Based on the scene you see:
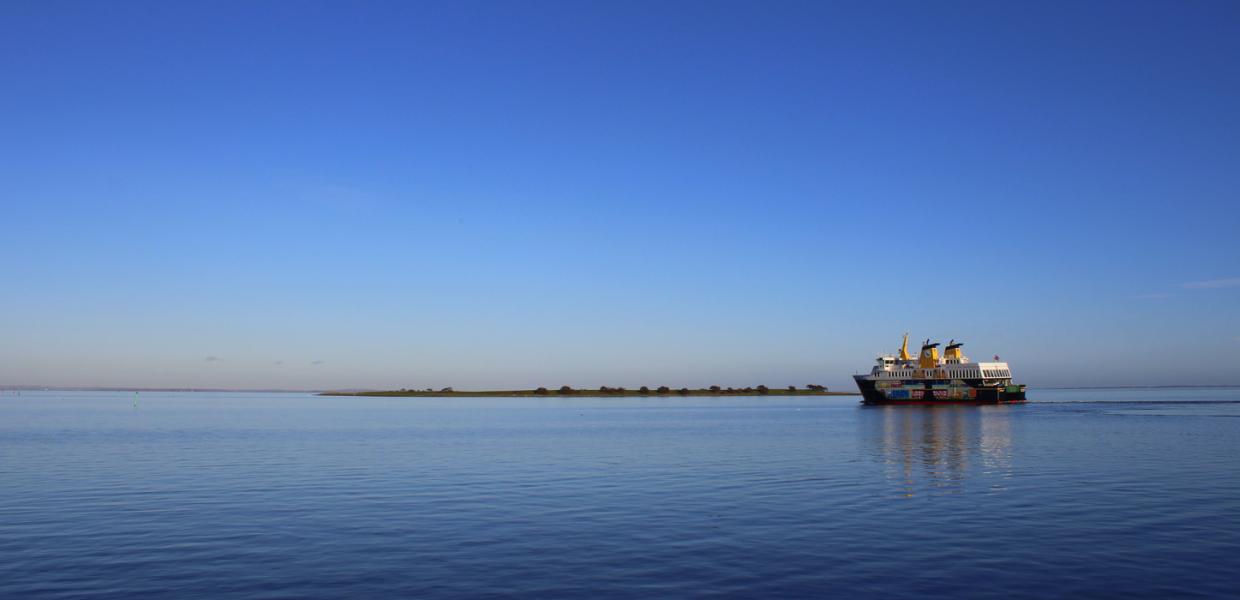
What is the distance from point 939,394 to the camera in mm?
172125

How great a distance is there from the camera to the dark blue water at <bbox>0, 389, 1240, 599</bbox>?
20.8 meters

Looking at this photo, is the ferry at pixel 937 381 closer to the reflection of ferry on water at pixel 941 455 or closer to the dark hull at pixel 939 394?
the dark hull at pixel 939 394

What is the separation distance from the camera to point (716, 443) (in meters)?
70.4

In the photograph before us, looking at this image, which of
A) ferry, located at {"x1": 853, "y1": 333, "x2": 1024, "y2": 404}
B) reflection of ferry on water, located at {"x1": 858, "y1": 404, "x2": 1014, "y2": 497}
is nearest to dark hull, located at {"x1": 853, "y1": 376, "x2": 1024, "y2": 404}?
ferry, located at {"x1": 853, "y1": 333, "x2": 1024, "y2": 404}

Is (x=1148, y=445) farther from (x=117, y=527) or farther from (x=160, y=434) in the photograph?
(x=160, y=434)

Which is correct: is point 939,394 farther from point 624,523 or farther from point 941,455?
point 624,523

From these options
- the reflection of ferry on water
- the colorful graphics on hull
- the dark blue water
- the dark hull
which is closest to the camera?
the dark blue water

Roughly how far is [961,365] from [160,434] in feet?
487

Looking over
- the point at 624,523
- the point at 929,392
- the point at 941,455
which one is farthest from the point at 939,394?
the point at 624,523

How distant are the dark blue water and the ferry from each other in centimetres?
11385

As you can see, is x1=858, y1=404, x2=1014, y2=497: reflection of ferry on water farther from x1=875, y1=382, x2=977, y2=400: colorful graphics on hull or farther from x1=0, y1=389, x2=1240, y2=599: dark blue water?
x1=875, y1=382, x2=977, y2=400: colorful graphics on hull

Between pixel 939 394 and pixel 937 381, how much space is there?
2717 mm

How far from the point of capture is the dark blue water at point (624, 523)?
20781 mm

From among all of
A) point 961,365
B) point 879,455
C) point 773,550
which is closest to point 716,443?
point 879,455
